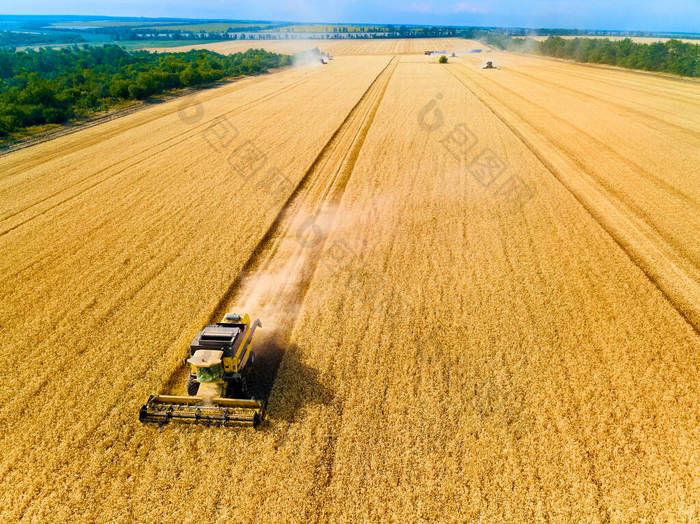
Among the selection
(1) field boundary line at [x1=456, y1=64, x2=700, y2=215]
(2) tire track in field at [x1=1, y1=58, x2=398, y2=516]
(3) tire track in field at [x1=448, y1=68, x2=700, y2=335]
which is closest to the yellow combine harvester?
(2) tire track in field at [x1=1, y1=58, x2=398, y2=516]

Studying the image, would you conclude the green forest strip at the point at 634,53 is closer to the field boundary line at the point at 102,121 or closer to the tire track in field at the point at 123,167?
the tire track in field at the point at 123,167

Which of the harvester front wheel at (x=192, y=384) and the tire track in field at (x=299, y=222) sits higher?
the harvester front wheel at (x=192, y=384)

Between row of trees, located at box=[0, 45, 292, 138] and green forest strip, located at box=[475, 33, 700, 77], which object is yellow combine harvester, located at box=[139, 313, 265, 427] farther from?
green forest strip, located at box=[475, 33, 700, 77]

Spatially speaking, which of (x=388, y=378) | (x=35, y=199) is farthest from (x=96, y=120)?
(x=388, y=378)

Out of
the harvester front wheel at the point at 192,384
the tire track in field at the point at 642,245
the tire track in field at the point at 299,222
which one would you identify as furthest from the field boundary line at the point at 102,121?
the tire track in field at the point at 642,245

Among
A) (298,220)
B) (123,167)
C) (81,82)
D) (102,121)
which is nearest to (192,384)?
(298,220)

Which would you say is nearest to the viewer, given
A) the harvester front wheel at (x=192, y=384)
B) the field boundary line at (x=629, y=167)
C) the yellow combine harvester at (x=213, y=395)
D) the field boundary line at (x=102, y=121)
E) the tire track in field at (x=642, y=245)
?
the yellow combine harvester at (x=213, y=395)
